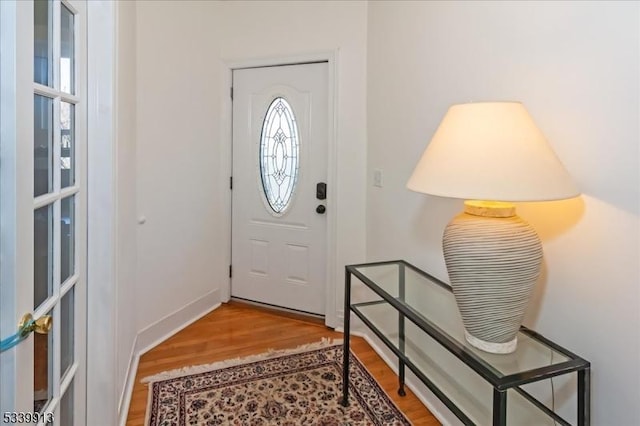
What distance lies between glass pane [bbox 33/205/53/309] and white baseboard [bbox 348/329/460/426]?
5.60 feet

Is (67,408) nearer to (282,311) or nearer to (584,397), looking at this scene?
(584,397)

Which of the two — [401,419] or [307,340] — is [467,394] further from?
[307,340]

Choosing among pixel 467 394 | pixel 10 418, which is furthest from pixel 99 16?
pixel 467 394

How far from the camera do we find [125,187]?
2.06m

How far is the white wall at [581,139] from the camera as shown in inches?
44.6

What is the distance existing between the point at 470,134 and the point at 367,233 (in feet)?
5.63

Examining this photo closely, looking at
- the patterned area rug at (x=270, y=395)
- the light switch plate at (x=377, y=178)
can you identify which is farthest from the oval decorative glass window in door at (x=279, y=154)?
the patterned area rug at (x=270, y=395)

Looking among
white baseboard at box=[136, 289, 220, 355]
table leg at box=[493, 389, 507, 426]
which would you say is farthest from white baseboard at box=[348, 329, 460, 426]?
white baseboard at box=[136, 289, 220, 355]

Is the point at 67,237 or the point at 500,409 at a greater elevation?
the point at 67,237

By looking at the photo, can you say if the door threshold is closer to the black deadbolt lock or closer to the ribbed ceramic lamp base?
the black deadbolt lock

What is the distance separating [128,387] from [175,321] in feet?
2.69

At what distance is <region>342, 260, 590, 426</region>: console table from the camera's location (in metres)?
1.17

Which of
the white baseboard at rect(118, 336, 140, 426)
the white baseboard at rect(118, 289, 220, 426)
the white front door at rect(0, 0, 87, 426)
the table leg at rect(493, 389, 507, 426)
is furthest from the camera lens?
the white baseboard at rect(118, 289, 220, 426)

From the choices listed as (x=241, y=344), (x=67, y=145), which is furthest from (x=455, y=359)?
(x=67, y=145)
